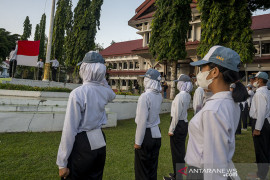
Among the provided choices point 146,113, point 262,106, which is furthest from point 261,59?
point 146,113

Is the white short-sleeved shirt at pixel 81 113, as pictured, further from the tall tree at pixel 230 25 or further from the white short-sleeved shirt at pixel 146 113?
the tall tree at pixel 230 25

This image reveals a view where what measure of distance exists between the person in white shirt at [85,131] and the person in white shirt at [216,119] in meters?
1.15

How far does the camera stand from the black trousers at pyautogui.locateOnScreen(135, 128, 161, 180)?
330 cm

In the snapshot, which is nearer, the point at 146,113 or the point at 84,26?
the point at 146,113

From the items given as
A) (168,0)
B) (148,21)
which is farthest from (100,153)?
(148,21)

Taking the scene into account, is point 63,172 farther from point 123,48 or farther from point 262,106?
point 123,48

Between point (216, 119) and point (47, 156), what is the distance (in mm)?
4562

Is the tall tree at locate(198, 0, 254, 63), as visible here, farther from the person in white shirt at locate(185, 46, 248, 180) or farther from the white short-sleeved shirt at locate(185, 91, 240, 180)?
the white short-sleeved shirt at locate(185, 91, 240, 180)

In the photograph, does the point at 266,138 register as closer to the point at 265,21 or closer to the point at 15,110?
the point at 15,110

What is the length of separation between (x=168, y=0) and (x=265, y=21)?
1333 cm

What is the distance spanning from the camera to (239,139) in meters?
8.30

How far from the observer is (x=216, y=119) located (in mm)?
1517

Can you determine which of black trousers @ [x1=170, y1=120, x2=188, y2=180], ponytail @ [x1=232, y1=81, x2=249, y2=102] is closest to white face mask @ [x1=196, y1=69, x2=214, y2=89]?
ponytail @ [x1=232, y1=81, x2=249, y2=102]

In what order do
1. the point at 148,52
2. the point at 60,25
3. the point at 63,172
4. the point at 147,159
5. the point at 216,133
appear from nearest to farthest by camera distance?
the point at 216,133 < the point at 63,172 < the point at 147,159 < the point at 148,52 < the point at 60,25
